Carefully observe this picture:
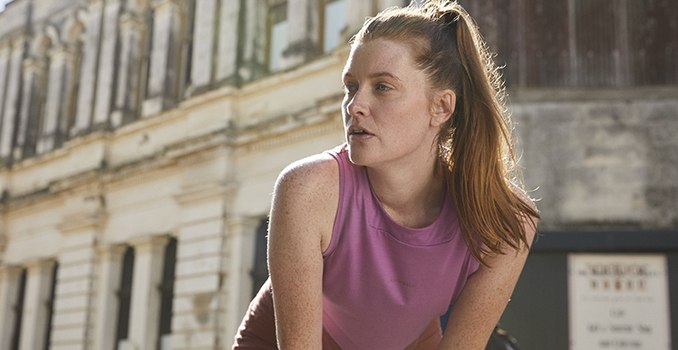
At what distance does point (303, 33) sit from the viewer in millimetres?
12273

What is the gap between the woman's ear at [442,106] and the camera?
2.36 metres

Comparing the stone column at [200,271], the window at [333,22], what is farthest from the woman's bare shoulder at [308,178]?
the stone column at [200,271]

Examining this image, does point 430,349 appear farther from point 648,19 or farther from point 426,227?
point 648,19

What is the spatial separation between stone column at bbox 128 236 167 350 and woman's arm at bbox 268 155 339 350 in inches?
467

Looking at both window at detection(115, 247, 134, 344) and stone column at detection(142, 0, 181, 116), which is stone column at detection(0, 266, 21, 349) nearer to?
window at detection(115, 247, 134, 344)

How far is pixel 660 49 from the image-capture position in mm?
10125

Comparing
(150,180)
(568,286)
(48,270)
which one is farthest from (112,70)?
(568,286)

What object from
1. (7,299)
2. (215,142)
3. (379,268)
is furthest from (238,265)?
(379,268)

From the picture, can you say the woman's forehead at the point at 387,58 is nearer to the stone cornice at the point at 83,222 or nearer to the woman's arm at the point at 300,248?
the woman's arm at the point at 300,248

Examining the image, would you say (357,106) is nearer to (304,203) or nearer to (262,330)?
(304,203)

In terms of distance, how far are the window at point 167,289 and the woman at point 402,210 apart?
11290 millimetres

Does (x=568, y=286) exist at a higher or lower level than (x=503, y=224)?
higher

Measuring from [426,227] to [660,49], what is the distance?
28.7 ft

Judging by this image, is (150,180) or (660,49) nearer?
(660,49)
